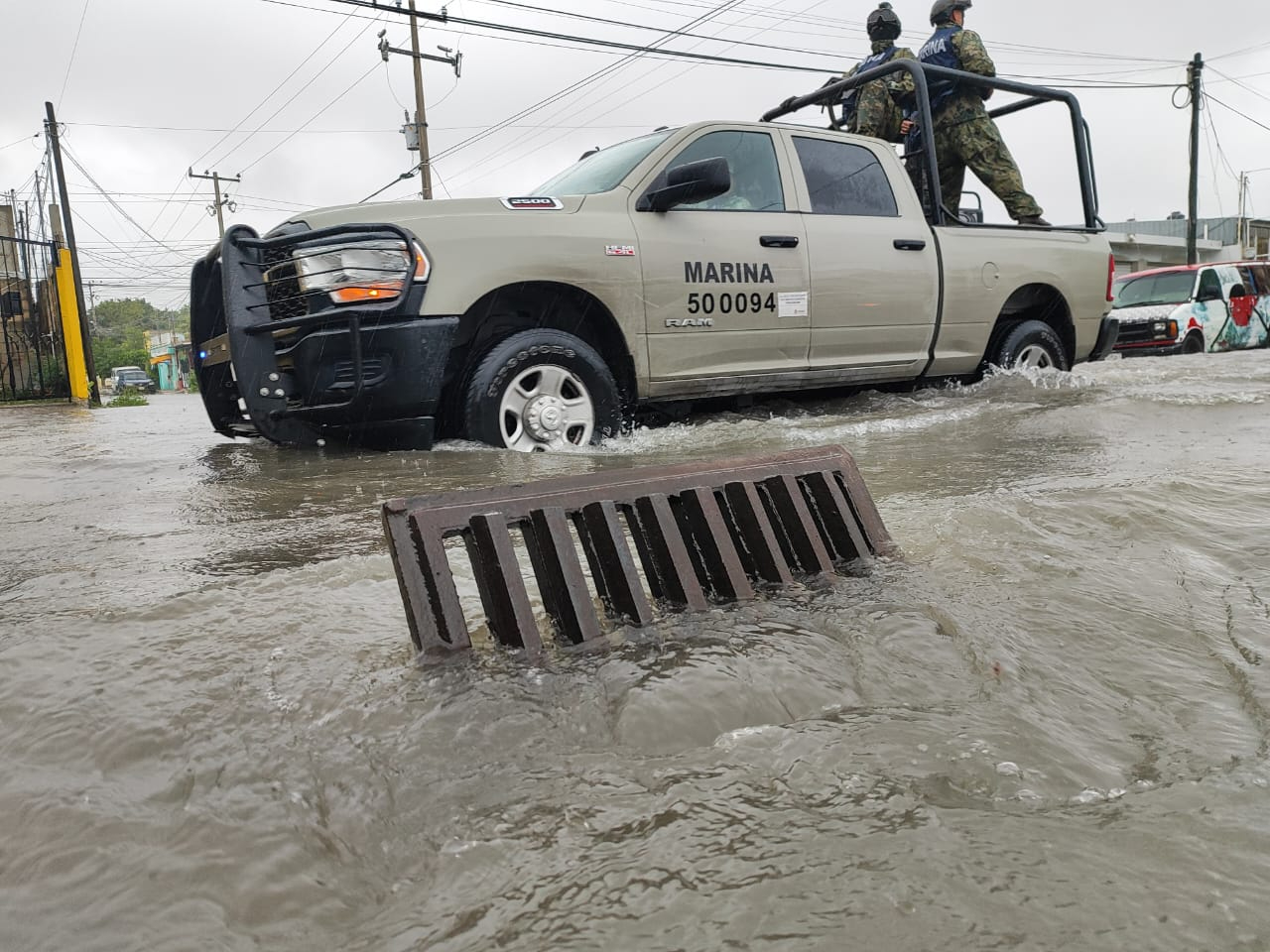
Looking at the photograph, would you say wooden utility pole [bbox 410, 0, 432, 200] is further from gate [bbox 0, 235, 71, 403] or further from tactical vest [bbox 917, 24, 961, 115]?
tactical vest [bbox 917, 24, 961, 115]

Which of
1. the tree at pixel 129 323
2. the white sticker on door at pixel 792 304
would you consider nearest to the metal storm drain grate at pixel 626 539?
the white sticker on door at pixel 792 304

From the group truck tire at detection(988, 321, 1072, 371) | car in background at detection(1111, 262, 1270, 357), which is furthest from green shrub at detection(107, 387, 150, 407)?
car in background at detection(1111, 262, 1270, 357)

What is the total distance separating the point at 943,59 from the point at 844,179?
68.8 inches

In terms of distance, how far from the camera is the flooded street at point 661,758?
3.20 ft

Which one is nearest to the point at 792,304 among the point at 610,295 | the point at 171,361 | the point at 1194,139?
the point at 610,295

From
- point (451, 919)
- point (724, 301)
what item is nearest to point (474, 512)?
point (451, 919)

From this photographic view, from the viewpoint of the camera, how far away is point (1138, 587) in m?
2.08

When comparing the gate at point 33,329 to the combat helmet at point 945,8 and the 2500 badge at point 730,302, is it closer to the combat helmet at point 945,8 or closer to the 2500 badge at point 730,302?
the 2500 badge at point 730,302

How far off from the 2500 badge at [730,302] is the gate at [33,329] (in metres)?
12.2

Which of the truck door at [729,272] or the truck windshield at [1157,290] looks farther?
the truck windshield at [1157,290]

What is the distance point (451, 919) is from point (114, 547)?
1.92 metres

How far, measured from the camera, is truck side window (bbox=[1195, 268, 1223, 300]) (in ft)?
42.4

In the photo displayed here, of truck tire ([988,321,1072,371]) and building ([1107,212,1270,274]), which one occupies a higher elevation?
building ([1107,212,1270,274])

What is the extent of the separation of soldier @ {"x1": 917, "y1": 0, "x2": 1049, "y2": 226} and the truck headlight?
4.08 metres
